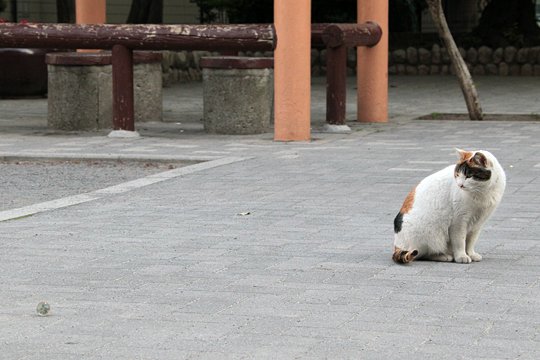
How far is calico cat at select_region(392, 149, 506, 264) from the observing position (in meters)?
6.98

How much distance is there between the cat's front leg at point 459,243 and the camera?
717 cm

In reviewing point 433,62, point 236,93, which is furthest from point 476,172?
point 433,62

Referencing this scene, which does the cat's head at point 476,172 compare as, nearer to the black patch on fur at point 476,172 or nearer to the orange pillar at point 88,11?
the black patch on fur at point 476,172

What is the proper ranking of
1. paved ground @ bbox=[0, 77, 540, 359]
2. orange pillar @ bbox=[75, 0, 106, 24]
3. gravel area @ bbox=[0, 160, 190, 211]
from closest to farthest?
paved ground @ bbox=[0, 77, 540, 359] → gravel area @ bbox=[0, 160, 190, 211] → orange pillar @ bbox=[75, 0, 106, 24]

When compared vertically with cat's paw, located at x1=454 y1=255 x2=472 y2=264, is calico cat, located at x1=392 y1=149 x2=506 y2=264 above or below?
above

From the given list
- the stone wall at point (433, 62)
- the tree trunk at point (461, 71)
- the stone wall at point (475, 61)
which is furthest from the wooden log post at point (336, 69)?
the stone wall at point (475, 61)

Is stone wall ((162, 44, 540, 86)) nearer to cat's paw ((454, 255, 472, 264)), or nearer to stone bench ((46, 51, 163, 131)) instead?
stone bench ((46, 51, 163, 131))

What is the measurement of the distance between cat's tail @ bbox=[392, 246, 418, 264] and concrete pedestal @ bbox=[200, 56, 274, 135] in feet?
27.0

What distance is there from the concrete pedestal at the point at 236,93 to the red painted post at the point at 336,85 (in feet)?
2.43

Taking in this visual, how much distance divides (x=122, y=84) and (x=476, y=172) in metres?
8.42

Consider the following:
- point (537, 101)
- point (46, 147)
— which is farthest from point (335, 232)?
point (537, 101)

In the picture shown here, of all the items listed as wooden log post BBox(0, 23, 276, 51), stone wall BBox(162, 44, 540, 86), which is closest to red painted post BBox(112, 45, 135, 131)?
wooden log post BBox(0, 23, 276, 51)

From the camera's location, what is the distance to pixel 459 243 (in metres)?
7.21

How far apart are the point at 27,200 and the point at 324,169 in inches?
115
